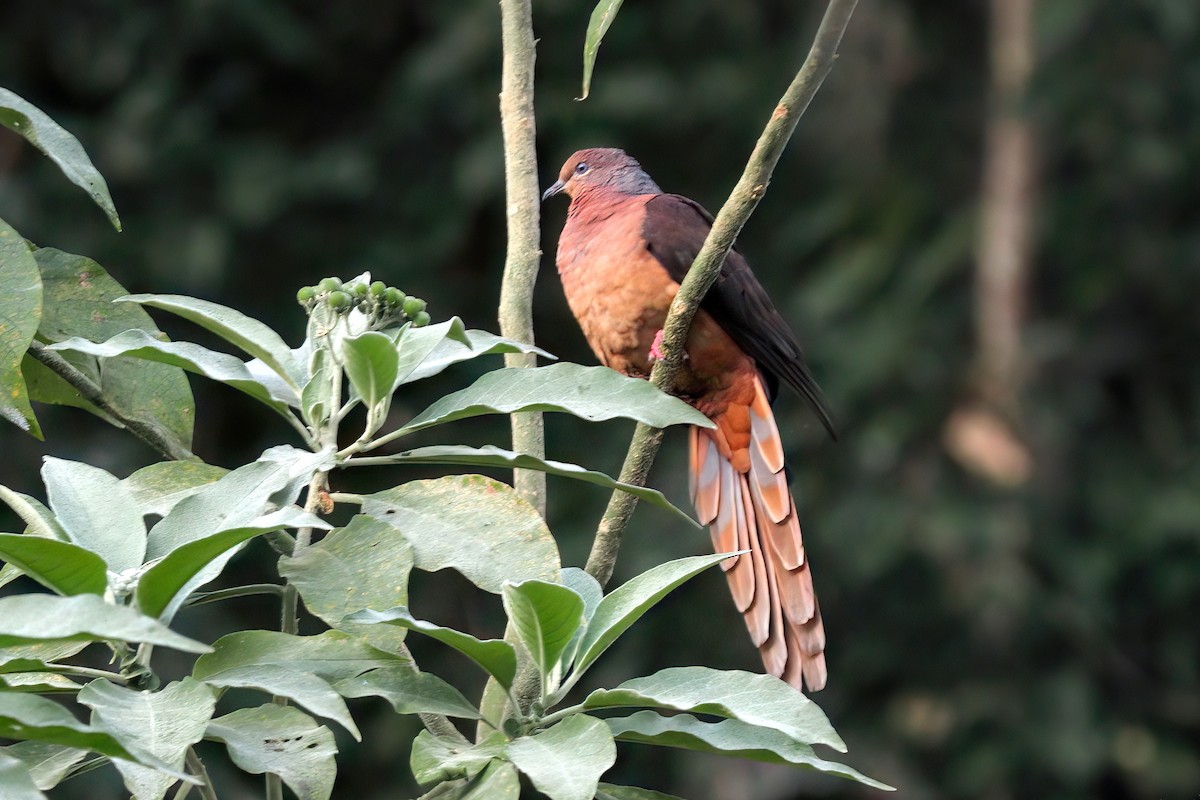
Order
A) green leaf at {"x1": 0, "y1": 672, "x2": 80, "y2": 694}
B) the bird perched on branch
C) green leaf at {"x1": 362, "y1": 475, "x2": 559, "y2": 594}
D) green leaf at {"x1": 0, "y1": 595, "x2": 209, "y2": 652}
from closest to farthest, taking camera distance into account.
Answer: green leaf at {"x1": 0, "y1": 595, "x2": 209, "y2": 652}, green leaf at {"x1": 0, "y1": 672, "x2": 80, "y2": 694}, green leaf at {"x1": 362, "y1": 475, "x2": 559, "y2": 594}, the bird perched on branch

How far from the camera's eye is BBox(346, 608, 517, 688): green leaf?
37.1 inches

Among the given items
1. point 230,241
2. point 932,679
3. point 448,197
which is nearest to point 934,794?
point 932,679

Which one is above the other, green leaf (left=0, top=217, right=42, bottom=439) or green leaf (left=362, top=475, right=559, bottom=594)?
green leaf (left=0, top=217, right=42, bottom=439)

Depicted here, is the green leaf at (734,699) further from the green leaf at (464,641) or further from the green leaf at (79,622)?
the green leaf at (79,622)

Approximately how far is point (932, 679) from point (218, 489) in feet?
14.8

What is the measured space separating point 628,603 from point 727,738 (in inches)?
5.2

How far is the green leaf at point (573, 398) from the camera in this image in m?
1.13

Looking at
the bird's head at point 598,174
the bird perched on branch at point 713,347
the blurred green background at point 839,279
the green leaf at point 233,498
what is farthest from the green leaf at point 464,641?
the blurred green background at point 839,279

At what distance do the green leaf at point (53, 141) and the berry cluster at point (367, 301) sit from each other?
20 centimetres

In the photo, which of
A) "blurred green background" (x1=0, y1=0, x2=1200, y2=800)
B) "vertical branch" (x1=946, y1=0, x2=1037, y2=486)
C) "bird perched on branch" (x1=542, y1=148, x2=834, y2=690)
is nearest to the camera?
"bird perched on branch" (x1=542, y1=148, x2=834, y2=690)

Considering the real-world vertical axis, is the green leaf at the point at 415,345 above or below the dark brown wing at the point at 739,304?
below

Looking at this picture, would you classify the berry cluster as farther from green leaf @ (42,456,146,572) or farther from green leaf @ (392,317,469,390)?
green leaf @ (42,456,146,572)

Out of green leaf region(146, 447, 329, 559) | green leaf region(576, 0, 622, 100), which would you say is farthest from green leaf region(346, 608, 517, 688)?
green leaf region(576, 0, 622, 100)

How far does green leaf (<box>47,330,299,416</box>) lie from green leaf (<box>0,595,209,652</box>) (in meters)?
0.31
